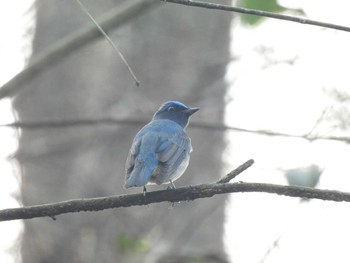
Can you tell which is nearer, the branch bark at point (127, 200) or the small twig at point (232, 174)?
the branch bark at point (127, 200)

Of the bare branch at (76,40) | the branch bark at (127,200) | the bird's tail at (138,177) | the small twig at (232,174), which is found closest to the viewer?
the branch bark at (127,200)

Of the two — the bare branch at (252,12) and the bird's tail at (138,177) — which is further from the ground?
the bare branch at (252,12)

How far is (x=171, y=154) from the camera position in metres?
4.86

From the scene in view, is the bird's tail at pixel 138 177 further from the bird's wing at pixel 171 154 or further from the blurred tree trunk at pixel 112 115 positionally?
the blurred tree trunk at pixel 112 115

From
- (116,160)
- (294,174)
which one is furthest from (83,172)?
(294,174)

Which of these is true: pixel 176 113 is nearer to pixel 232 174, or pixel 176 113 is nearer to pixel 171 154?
pixel 171 154

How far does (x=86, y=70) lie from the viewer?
8.34 m

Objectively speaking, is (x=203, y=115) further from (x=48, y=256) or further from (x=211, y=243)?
(x=48, y=256)

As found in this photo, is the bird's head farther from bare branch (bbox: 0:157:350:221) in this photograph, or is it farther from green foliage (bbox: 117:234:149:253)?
bare branch (bbox: 0:157:350:221)

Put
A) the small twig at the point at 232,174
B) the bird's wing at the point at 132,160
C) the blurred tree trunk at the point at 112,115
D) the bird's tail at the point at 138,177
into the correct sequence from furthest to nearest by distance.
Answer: the blurred tree trunk at the point at 112,115
the bird's wing at the point at 132,160
the bird's tail at the point at 138,177
the small twig at the point at 232,174

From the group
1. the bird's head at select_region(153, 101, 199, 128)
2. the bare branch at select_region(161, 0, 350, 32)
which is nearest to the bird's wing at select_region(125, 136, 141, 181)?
the bird's head at select_region(153, 101, 199, 128)

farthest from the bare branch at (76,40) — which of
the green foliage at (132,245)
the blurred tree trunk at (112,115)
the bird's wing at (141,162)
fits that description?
the blurred tree trunk at (112,115)

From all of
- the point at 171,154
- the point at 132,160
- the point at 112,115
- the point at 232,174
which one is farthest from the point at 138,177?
the point at 112,115

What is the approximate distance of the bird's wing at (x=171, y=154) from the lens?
15.0ft
